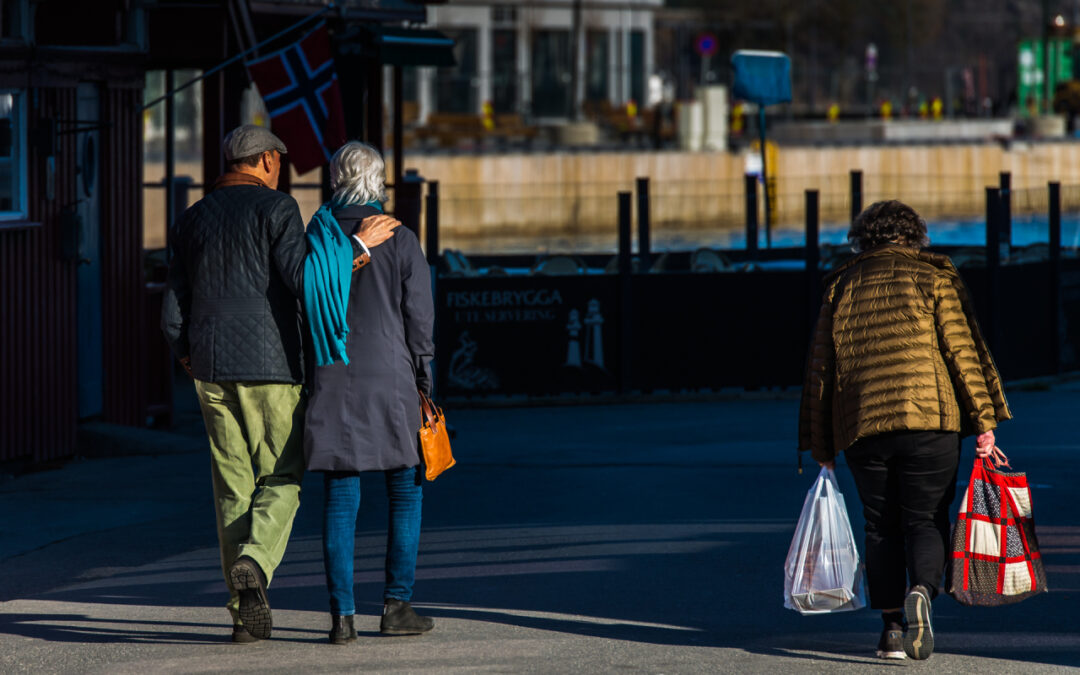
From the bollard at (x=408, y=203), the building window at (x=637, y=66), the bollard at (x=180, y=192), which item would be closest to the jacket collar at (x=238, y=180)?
the bollard at (x=408, y=203)

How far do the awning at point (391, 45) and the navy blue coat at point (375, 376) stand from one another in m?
9.05

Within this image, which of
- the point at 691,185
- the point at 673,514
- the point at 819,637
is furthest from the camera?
the point at 691,185

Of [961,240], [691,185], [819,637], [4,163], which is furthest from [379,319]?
[691,185]

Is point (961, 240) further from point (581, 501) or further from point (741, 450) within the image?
point (581, 501)

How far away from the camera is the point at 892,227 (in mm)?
5766

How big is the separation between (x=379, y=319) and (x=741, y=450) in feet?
17.5

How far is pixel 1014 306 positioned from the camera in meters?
14.9

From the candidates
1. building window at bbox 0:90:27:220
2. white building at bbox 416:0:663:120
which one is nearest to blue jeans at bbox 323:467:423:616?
building window at bbox 0:90:27:220

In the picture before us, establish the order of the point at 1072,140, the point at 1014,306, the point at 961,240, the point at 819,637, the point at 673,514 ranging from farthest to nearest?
the point at 1072,140, the point at 961,240, the point at 1014,306, the point at 673,514, the point at 819,637

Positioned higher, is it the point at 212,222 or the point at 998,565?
the point at 212,222

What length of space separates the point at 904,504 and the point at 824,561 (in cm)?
36

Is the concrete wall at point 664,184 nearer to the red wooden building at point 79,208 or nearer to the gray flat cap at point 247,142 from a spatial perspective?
the red wooden building at point 79,208

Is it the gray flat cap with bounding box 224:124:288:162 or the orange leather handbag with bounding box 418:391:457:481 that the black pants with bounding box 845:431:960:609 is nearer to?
the orange leather handbag with bounding box 418:391:457:481

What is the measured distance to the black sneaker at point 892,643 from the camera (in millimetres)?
5703
